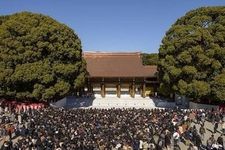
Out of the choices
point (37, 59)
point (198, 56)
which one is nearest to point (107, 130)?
point (198, 56)

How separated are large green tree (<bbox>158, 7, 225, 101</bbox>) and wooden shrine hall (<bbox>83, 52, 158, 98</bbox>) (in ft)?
32.5

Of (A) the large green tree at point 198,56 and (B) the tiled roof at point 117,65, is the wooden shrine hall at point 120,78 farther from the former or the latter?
(A) the large green tree at point 198,56

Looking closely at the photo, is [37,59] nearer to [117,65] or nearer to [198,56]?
[198,56]

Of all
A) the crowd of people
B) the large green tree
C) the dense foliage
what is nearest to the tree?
the crowd of people

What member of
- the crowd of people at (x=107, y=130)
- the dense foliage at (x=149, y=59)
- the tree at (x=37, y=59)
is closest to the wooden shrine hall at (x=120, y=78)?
the dense foliage at (x=149, y=59)

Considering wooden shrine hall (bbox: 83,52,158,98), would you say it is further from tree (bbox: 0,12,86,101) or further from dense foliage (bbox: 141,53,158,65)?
tree (bbox: 0,12,86,101)

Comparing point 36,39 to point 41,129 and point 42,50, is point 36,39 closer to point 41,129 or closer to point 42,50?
point 42,50

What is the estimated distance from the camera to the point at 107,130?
24.6 metres

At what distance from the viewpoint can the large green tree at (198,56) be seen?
38.4m

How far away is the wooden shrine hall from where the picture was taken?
170ft

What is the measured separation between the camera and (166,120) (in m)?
28.3

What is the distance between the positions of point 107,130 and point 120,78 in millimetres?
27404

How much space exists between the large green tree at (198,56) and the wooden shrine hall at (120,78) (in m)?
9.91

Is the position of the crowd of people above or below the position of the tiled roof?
below
